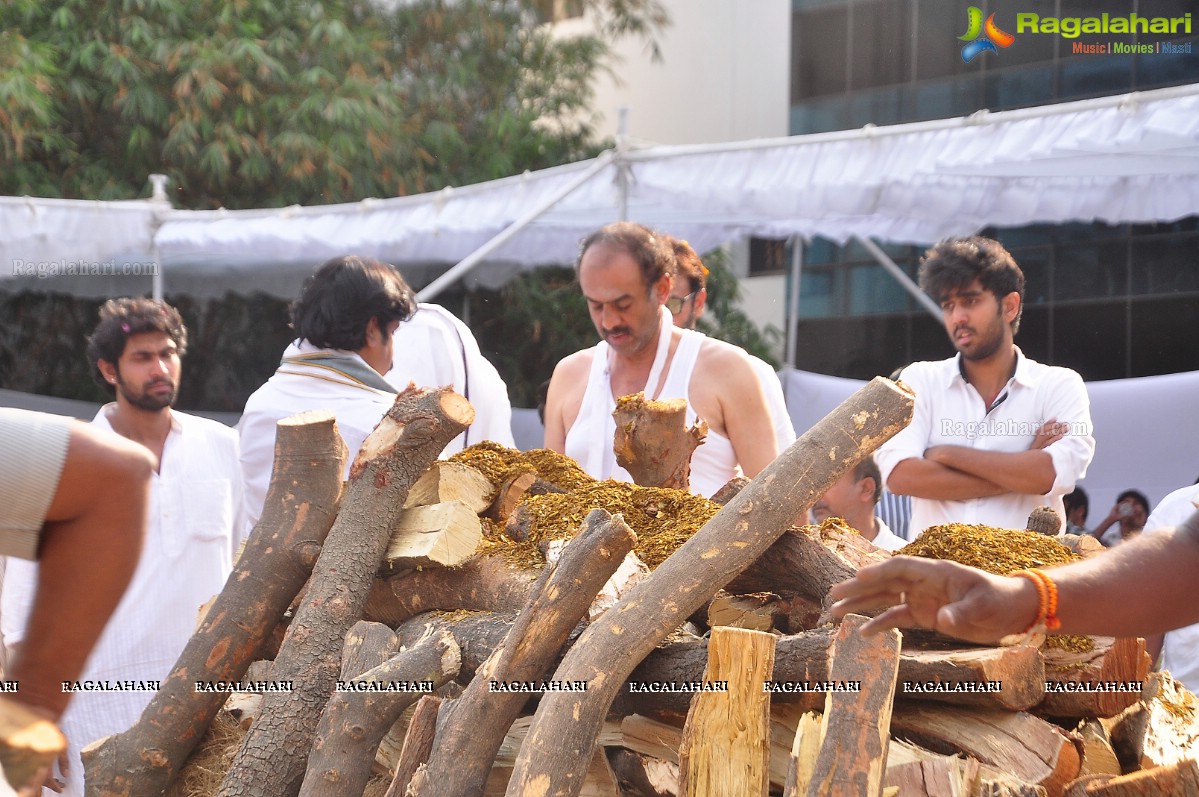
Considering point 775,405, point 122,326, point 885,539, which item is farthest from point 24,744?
point 885,539

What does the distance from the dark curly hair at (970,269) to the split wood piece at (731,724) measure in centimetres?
221

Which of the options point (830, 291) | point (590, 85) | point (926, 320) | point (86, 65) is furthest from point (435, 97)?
point (926, 320)

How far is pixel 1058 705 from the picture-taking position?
290 centimetres

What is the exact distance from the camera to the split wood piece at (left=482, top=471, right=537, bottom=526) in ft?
12.6

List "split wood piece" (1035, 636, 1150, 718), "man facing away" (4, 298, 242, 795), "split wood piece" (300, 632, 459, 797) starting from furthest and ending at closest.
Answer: "man facing away" (4, 298, 242, 795) < "split wood piece" (300, 632, 459, 797) < "split wood piece" (1035, 636, 1150, 718)

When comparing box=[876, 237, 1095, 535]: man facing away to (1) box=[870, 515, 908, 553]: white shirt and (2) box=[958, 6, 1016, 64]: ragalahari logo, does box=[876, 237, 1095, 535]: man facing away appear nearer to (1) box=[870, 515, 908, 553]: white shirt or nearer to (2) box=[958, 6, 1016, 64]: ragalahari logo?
(1) box=[870, 515, 908, 553]: white shirt

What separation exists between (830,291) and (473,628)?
40.6 ft

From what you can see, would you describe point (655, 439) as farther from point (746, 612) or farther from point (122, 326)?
point (122, 326)

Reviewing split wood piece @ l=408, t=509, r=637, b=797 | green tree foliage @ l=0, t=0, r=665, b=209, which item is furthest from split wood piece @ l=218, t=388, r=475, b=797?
green tree foliage @ l=0, t=0, r=665, b=209

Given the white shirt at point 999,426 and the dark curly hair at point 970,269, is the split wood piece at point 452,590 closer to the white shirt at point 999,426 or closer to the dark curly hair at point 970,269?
the white shirt at point 999,426

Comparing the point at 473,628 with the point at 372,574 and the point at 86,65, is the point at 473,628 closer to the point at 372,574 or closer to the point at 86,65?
the point at 372,574

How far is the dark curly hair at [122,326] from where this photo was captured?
15.5 ft

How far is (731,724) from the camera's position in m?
2.63

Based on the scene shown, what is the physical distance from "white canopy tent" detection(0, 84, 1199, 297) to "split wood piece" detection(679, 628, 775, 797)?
3450mm
